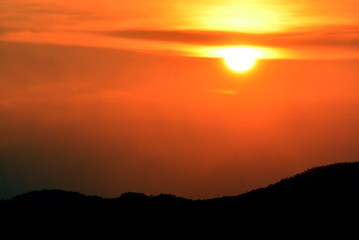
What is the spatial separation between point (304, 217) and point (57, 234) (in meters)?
14.7

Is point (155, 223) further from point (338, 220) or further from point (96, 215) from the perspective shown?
point (338, 220)

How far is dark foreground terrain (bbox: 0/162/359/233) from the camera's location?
46.1 meters

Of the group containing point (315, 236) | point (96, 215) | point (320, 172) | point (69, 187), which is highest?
point (69, 187)

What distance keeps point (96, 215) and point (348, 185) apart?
15.9 m

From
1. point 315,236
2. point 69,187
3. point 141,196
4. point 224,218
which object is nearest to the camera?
point 315,236

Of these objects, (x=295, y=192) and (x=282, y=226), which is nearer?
(x=282, y=226)

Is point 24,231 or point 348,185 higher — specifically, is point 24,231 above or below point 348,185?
below

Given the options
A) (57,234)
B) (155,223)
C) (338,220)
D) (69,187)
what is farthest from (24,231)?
(69,187)

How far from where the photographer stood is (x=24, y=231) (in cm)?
4672

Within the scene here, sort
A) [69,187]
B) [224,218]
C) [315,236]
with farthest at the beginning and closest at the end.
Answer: [69,187] < [224,218] < [315,236]

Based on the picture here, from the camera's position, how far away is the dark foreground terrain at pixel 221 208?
46.1 metres

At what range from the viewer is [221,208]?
48969 millimetres

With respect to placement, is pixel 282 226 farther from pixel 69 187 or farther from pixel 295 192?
pixel 69 187

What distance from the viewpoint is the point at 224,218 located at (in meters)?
47.4
